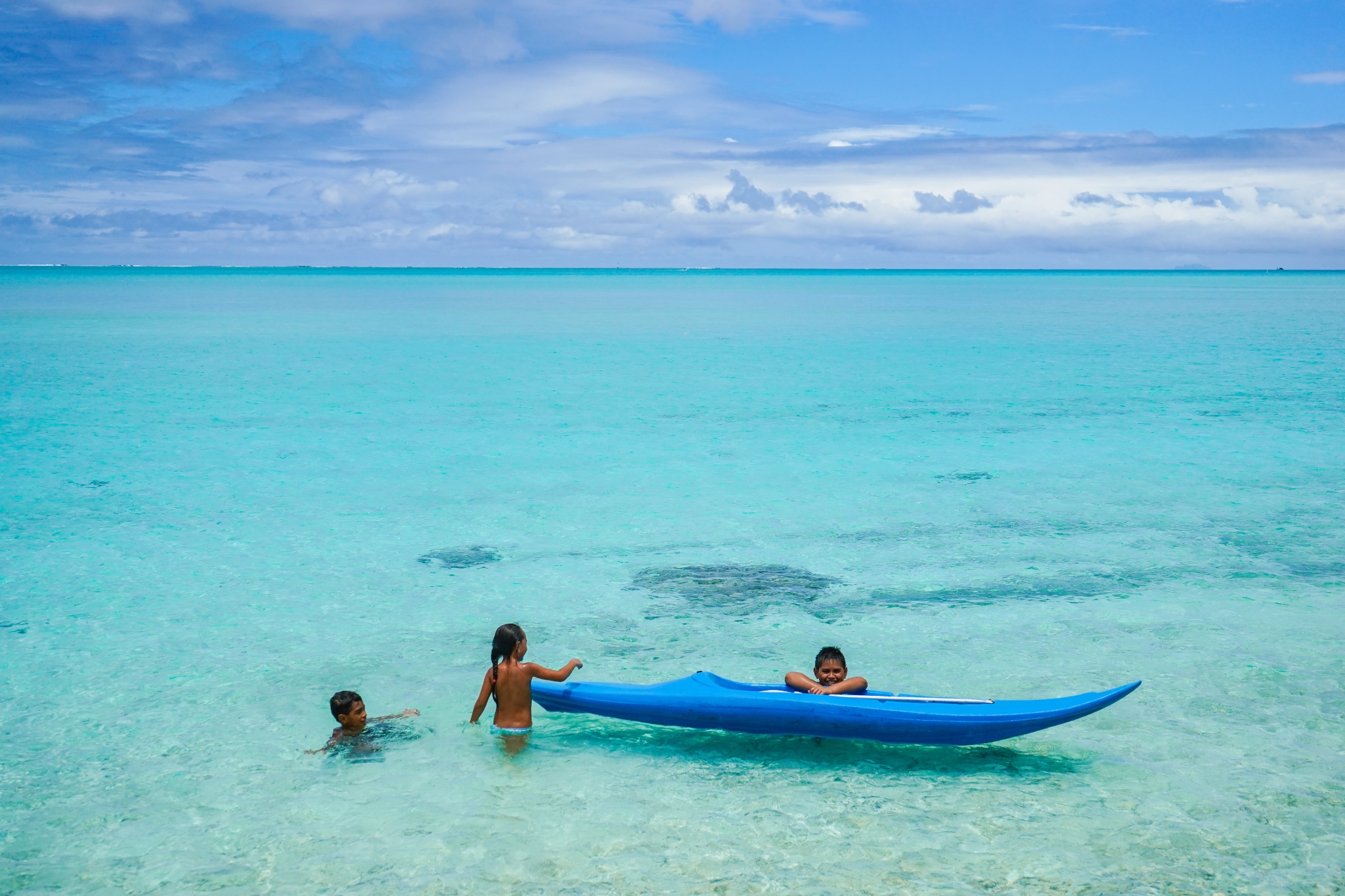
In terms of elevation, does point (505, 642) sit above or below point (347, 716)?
above

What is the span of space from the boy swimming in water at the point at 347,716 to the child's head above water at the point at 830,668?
2.87 meters

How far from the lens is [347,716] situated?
638cm

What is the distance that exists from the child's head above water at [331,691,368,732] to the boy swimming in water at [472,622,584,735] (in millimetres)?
730

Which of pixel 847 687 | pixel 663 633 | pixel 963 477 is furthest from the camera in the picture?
pixel 963 477

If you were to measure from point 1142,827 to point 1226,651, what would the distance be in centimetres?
312

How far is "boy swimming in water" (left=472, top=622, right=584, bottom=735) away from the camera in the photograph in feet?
20.6

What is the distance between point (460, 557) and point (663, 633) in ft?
10.1

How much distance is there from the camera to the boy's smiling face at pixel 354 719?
6.38m

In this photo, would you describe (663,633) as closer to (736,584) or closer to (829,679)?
(736,584)

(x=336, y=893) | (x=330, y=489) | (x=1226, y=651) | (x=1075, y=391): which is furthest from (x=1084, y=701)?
(x=1075, y=391)

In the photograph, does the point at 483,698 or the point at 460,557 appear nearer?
the point at 483,698

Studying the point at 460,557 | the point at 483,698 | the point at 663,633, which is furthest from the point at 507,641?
the point at 460,557

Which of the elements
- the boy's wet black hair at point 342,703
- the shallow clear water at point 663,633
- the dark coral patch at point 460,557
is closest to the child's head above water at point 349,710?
the boy's wet black hair at point 342,703

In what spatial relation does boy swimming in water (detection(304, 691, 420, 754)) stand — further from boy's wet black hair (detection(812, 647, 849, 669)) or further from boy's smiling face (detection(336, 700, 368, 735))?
boy's wet black hair (detection(812, 647, 849, 669))
